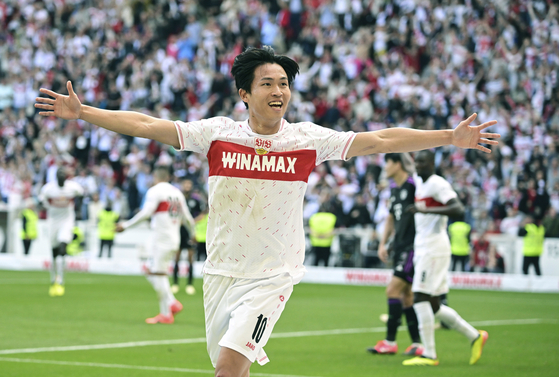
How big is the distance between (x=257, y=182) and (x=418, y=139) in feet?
3.60

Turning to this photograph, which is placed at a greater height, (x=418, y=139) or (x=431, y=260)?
(x=418, y=139)

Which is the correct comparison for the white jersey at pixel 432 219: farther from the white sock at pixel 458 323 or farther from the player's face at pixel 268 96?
the player's face at pixel 268 96

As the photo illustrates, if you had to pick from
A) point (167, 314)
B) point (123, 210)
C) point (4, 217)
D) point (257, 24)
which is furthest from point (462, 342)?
point (257, 24)

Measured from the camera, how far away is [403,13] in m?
29.0

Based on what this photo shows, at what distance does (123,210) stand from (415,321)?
725 inches

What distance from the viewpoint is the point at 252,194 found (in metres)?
5.46

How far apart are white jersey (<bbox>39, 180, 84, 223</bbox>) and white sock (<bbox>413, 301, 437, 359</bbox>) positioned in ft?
36.3

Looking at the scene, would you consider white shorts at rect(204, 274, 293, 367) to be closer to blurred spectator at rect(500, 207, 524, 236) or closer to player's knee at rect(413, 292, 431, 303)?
player's knee at rect(413, 292, 431, 303)

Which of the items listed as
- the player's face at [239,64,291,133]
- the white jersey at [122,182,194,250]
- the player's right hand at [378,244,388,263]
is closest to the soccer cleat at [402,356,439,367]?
the player's right hand at [378,244,388,263]

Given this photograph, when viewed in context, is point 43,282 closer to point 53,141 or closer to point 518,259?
point 53,141

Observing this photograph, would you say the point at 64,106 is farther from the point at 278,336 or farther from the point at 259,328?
the point at 278,336

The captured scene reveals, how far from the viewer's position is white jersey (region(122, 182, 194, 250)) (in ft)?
48.2

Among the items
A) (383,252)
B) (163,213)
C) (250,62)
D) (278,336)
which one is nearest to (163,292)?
(163,213)

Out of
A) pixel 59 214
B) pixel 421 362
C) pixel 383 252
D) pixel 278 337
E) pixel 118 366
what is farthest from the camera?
pixel 59 214
